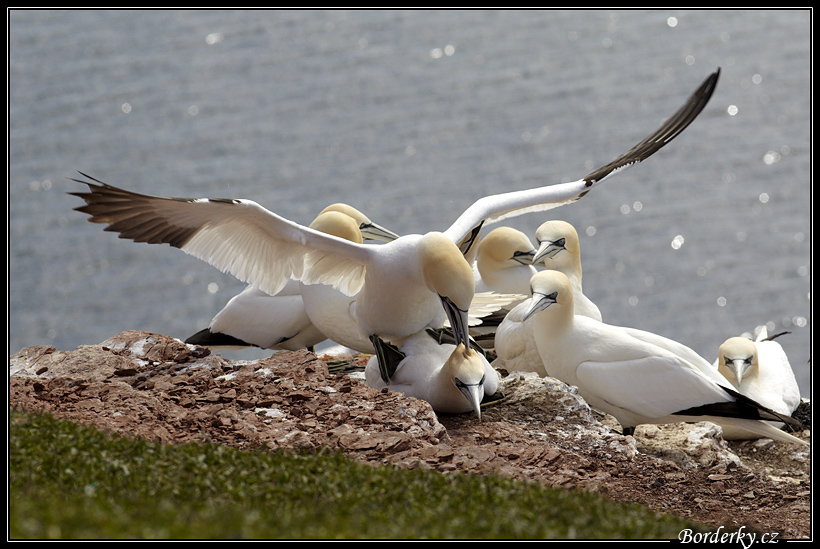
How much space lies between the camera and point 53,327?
1334 cm

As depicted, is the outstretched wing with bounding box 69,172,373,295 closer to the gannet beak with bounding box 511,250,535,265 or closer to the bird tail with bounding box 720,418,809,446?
the gannet beak with bounding box 511,250,535,265

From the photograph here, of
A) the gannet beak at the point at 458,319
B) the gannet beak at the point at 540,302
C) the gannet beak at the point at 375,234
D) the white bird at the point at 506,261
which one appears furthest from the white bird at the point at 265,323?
the gannet beak at the point at 458,319

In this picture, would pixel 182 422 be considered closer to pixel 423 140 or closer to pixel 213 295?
pixel 213 295

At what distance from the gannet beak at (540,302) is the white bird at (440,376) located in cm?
60

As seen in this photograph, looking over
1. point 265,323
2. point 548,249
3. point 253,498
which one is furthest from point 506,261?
point 253,498

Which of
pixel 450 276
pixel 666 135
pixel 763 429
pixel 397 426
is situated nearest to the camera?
pixel 397 426

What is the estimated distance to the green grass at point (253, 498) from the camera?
110 inches

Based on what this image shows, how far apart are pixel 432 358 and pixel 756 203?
1104cm

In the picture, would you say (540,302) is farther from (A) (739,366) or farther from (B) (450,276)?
(A) (739,366)

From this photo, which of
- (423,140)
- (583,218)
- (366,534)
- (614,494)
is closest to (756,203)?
(583,218)

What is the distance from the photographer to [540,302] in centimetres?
619

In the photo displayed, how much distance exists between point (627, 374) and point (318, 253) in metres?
2.13

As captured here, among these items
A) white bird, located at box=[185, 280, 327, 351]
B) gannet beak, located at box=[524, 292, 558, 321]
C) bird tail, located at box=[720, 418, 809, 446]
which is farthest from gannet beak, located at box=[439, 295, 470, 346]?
white bird, located at box=[185, 280, 327, 351]

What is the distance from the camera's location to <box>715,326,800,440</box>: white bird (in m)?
6.56
